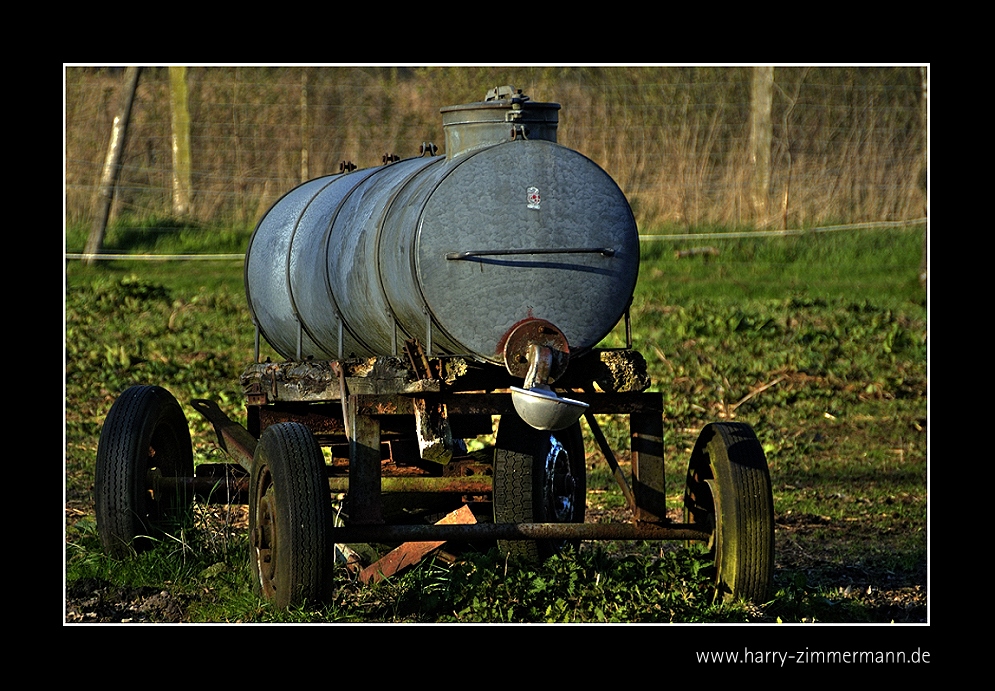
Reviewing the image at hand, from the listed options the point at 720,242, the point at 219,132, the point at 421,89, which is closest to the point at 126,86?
the point at 219,132

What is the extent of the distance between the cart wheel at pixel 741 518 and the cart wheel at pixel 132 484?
300 centimetres

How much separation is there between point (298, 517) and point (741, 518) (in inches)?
76.6

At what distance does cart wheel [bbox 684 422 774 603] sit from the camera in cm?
613

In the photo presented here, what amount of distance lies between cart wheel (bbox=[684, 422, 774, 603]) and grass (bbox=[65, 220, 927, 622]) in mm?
148

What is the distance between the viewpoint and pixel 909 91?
1834cm

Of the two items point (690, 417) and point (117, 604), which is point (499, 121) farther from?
point (690, 417)

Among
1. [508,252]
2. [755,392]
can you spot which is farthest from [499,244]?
[755,392]

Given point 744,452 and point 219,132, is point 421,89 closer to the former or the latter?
point 219,132

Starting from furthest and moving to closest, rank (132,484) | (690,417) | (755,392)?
(755,392)
(690,417)
(132,484)

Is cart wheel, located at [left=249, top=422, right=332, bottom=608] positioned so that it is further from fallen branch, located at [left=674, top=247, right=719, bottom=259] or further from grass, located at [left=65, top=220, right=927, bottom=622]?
fallen branch, located at [left=674, top=247, right=719, bottom=259]

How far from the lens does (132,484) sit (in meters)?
7.47

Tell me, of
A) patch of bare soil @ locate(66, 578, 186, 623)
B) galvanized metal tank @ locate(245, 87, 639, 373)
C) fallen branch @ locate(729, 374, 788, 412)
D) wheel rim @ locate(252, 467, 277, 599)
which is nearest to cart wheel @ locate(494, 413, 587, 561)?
galvanized metal tank @ locate(245, 87, 639, 373)

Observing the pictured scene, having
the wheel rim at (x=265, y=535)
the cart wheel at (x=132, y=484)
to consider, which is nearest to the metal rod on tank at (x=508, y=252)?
the wheel rim at (x=265, y=535)

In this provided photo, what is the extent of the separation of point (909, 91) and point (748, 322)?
19.7 feet
